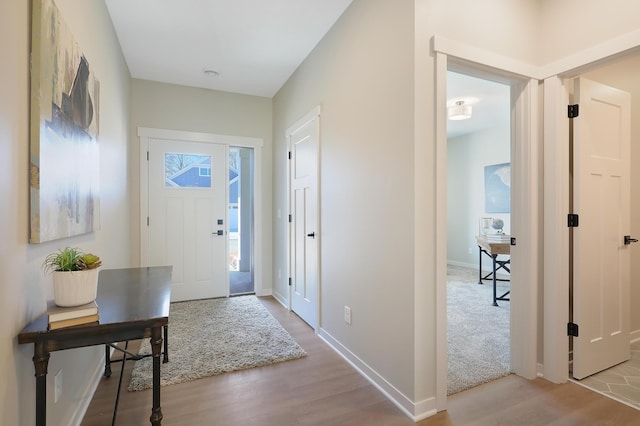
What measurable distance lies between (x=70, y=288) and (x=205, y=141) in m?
3.18

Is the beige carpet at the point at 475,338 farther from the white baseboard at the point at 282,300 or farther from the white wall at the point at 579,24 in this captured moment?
the white wall at the point at 579,24

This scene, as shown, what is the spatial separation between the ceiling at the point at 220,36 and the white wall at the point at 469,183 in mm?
4262

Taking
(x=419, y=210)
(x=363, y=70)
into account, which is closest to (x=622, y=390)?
(x=419, y=210)

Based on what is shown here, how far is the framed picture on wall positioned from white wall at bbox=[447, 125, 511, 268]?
0.26ft

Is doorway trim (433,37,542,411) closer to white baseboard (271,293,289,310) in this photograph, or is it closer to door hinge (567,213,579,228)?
door hinge (567,213,579,228)

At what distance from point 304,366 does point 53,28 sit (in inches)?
95.9

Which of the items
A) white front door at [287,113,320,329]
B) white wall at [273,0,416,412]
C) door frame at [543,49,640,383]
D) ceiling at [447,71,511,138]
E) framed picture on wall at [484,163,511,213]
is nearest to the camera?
white wall at [273,0,416,412]

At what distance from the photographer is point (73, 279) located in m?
1.23

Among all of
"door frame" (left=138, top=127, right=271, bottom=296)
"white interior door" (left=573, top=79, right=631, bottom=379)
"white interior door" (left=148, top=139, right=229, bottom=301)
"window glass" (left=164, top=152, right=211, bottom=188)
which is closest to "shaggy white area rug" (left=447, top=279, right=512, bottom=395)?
"white interior door" (left=573, top=79, right=631, bottom=379)

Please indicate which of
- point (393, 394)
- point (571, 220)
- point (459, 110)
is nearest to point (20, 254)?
point (393, 394)

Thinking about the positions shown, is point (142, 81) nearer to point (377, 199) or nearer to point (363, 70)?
point (363, 70)

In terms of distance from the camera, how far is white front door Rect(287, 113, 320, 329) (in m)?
3.09

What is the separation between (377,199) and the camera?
7.03ft

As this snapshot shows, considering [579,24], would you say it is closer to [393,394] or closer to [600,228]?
[600,228]
